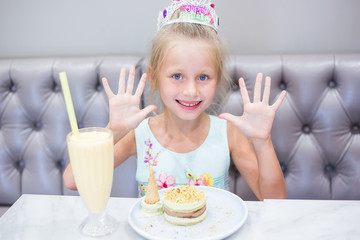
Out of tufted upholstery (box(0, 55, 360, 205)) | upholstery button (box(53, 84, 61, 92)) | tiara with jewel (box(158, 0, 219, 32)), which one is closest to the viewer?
tiara with jewel (box(158, 0, 219, 32))

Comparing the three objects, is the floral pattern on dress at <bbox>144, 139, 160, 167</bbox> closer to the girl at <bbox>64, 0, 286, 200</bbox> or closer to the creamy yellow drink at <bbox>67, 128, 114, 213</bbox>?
the girl at <bbox>64, 0, 286, 200</bbox>

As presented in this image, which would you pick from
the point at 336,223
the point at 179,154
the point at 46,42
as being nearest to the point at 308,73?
the point at 179,154

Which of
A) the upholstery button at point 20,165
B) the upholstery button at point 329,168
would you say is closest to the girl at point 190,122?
the upholstery button at point 329,168

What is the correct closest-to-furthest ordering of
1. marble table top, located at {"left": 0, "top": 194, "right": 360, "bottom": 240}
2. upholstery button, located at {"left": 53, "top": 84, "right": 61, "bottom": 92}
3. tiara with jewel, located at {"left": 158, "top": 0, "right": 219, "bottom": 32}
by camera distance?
marble table top, located at {"left": 0, "top": 194, "right": 360, "bottom": 240} → tiara with jewel, located at {"left": 158, "top": 0, "right": 219, "bottom": 32} → upholstery button, located at {"left": 53, "top": 84, "right": 61, "bottom": 92}

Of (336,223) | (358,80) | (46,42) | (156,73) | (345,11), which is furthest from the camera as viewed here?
(46,42)

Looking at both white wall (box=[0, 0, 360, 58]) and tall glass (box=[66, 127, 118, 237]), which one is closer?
tall glass (box=[66, 127, 118, 237])

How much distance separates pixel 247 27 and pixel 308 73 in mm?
381

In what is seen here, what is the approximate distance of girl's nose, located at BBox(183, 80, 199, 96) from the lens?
3.80ft

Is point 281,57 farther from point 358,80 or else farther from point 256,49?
point 358,80

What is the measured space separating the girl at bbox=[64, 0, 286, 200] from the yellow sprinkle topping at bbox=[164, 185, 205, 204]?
29cm

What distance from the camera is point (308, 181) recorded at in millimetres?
1582

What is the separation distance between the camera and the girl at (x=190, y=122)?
3.59ft

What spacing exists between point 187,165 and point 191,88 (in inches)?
13.9

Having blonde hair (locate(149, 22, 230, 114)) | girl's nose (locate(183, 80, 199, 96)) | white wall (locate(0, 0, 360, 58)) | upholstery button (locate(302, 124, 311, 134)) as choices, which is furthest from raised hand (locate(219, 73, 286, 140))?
white wall (locate(0, 0, 360, 58))
